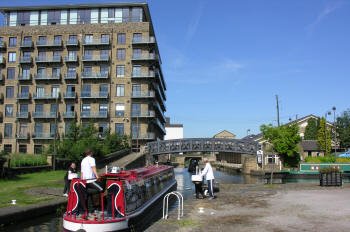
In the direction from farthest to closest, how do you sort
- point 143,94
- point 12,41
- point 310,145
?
point 310,145 → point 12,41 → point 143,94

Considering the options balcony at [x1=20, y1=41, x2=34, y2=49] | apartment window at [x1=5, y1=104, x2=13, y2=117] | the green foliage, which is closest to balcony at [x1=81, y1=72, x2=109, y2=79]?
balcony at [x1=20, y1=41, x2=34, y2=49]

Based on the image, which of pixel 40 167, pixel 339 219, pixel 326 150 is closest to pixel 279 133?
pixel 326 150

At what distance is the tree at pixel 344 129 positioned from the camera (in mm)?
85500

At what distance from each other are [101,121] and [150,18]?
22.3 metres

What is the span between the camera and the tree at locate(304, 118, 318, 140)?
91.4 metres

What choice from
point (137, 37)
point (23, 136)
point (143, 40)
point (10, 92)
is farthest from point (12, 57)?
point (143, 40)

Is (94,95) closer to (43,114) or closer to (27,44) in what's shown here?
(43,114)

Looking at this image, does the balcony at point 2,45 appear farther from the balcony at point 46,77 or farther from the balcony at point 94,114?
the balcony at point 94,114

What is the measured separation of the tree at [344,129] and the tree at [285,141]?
32493 mm

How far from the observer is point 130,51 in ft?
225

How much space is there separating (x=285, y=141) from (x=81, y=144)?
86.0ft

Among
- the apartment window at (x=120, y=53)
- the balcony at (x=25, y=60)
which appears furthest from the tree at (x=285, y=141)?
the balcony at (x=25, y=60)

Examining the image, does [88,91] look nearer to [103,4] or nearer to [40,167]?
[103,4]

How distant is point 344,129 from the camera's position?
87312mm
